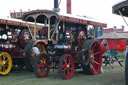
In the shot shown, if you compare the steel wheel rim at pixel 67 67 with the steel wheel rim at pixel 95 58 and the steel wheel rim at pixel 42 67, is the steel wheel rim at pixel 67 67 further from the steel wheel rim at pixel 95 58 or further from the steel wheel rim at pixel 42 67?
the steel wheel rim at pixel 95 58

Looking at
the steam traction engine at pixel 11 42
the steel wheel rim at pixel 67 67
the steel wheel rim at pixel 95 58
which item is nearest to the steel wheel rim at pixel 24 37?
the steam traction engine at pixel 11 42

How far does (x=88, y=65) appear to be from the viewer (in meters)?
7.14

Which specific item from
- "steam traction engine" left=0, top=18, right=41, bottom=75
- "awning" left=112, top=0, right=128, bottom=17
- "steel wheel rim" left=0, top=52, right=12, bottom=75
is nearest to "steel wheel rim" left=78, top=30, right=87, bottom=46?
"awning" left=112, top=0, right=128, bottom=17

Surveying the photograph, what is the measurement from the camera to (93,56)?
756cm

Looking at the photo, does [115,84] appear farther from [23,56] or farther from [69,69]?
[23,56]

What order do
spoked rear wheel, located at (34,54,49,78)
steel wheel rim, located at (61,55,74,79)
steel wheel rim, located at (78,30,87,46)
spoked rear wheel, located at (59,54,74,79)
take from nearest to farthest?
spoked rear wheel, located at (59,54,74,79) → steel wheel rim, located at (61,55,74,79) → spoked rear wheel, located at (34,54,49,78) → steel wheel rim, located at (78,30,87,46)

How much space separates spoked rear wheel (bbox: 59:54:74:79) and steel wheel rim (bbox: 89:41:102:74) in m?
1.03

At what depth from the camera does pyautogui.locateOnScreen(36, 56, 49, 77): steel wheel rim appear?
6.54 metres

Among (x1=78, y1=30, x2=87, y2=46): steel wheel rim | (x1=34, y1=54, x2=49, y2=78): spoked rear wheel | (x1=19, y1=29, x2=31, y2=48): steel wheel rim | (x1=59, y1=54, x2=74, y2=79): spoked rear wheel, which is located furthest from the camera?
(x1=19, y1=29, x2=31, y2=48): steel wheel rim

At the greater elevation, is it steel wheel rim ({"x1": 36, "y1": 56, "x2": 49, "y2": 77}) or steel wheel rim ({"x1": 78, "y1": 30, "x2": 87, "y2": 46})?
steel wheel rim ({"x1": 78, "y1": 30, "x2": 87, "y2": 46})

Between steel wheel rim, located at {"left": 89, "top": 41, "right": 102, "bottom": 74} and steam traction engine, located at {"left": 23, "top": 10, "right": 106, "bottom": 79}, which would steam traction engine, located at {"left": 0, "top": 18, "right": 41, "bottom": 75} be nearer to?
steam traction engine, located at {"left": 23, "top": 10, "right": 106, "bottom": 79}

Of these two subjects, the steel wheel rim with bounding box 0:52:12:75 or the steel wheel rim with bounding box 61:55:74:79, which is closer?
the steel wheel rim with bounding box 61:55:74:79

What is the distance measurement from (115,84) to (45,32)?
318 centimetres

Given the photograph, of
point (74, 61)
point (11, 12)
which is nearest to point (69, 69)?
point (74, 61)
